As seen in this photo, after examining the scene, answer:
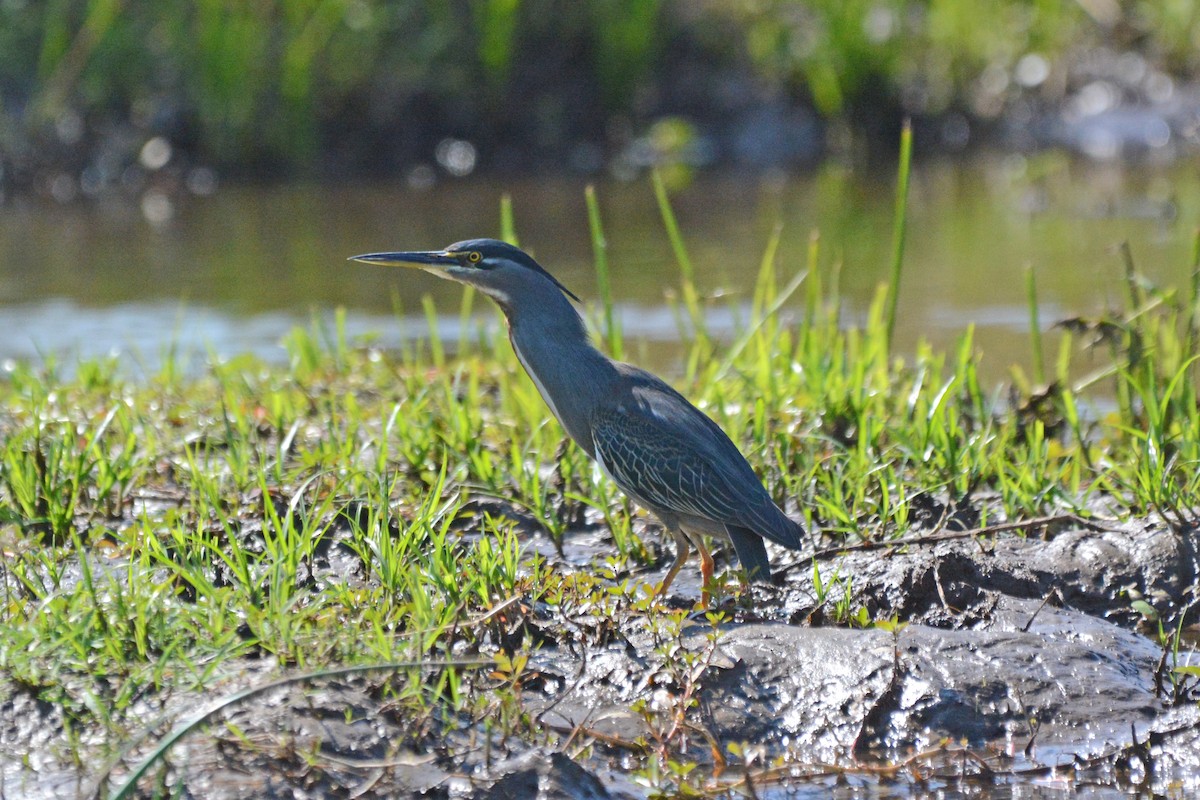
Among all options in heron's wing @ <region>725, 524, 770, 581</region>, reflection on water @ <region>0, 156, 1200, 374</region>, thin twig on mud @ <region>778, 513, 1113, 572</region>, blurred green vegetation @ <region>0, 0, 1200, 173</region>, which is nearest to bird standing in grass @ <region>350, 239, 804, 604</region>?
heron's wing @ <region>725, 524, 770, 581</region>

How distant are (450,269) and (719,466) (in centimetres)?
101

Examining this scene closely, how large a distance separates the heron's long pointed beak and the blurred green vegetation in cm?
972

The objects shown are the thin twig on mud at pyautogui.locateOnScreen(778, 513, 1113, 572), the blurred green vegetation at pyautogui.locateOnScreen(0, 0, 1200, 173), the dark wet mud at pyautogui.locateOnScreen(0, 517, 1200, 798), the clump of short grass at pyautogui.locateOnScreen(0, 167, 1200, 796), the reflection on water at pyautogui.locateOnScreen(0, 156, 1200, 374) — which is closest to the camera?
the dark wet mud at pyautogui.locateOnScreen(0, 517, 1200, 798)

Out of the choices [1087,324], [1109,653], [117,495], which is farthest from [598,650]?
[1087,324]

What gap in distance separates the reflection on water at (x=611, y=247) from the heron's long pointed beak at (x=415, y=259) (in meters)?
2.43

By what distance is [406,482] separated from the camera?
4.89 m

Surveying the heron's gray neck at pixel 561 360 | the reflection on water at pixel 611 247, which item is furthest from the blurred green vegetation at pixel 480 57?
the heron's gray neck at pixel 561 360

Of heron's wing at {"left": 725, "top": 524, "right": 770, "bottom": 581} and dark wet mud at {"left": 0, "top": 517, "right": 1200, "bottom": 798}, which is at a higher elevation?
heron's wing at {"left": 725, "top": 524, "right": 770, "bottom": 581}

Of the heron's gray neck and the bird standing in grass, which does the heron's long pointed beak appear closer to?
the bird standing in grass

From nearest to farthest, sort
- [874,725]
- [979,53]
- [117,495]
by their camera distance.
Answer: [874,725]
[117,495]
[979,53]

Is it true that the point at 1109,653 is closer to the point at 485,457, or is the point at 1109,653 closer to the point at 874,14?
the point at 485,457

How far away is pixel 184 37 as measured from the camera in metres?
13.8

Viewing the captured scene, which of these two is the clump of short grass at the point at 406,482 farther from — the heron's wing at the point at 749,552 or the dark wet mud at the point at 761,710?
the heron's wing at the point at 749,552

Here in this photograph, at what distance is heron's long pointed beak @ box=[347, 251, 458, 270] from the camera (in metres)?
4.40
